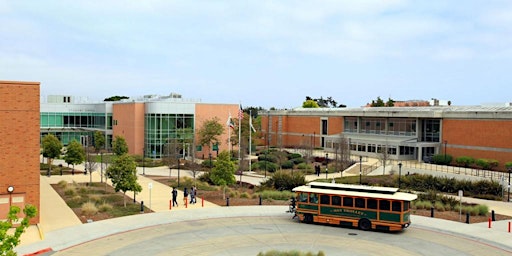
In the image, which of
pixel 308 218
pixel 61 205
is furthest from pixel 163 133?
pixel 308 218

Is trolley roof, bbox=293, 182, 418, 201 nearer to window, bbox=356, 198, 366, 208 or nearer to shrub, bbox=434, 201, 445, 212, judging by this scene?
window, bbox=356, 198, 366, 208

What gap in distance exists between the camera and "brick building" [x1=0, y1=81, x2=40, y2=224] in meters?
27.0

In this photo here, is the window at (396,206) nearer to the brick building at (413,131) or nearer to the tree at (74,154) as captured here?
the brick building at (413,131)

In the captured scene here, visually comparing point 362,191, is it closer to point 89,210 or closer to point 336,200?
point 336,200

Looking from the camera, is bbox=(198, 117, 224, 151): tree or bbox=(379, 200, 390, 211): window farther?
bbox=(198, 117, 224, 151): tree

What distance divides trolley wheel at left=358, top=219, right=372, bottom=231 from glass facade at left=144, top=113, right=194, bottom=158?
42602 millimetres

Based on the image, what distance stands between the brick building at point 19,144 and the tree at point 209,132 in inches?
1584

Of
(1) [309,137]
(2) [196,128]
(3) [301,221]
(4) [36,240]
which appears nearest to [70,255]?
(4) [36,240]

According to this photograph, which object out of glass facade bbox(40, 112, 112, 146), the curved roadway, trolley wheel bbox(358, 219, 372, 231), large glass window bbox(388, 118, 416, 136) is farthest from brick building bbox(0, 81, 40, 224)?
glass facade bbox(40, 112, 112, 146)

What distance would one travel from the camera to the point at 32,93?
90.8 feet

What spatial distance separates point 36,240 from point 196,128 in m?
48.0

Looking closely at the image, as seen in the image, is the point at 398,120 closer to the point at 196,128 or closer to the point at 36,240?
the point at 196,128

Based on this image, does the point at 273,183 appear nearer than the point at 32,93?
No

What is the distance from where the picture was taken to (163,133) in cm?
6931
